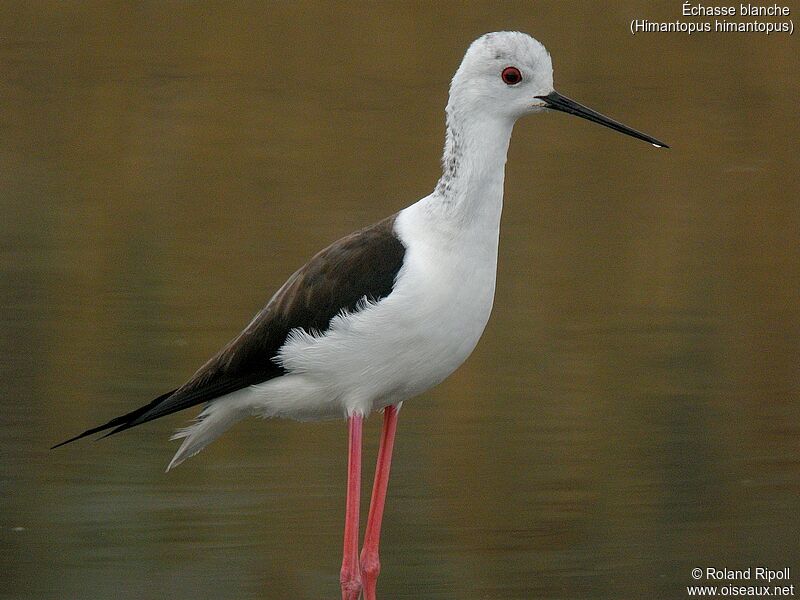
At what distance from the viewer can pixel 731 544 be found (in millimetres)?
6688

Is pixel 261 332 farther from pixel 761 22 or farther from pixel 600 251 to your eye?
pixel 761 22

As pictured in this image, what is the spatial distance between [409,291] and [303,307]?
463 mm

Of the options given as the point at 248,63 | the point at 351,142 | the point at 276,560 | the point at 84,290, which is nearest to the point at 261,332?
the point at 276,560

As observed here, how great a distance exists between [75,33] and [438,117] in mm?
2609

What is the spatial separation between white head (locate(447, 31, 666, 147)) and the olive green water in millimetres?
2057

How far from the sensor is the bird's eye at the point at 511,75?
518 cm

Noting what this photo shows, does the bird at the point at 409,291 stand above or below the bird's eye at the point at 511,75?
below

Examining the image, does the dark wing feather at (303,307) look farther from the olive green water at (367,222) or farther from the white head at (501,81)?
the olive green water at (367,222)

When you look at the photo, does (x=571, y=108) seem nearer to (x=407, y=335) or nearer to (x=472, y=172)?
(x=472, y=172)

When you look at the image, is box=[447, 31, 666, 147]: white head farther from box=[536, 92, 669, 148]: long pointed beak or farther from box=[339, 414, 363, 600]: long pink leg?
box=[339, 414, 363, 600]: long pink leg

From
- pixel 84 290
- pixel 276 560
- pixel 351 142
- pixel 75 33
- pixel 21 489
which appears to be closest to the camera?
pixel 276 560
